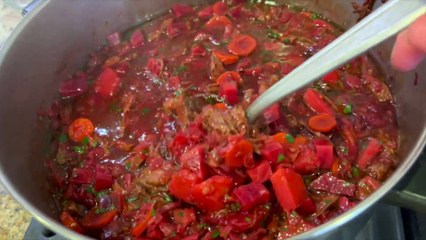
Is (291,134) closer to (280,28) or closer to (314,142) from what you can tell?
(314,142)

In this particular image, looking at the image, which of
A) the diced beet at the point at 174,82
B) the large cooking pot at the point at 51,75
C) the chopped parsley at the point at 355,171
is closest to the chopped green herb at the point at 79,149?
the large cooking pot at the point at 51,75

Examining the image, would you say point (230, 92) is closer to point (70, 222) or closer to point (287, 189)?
point (287, 189)

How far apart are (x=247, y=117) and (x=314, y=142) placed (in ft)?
0.78

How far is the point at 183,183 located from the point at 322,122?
54 cm

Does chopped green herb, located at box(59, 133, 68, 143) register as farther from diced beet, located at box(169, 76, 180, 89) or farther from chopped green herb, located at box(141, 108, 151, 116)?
diced beet, located at box(169, 76, 180, 89)

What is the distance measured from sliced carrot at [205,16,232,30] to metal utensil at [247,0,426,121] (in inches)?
29.6

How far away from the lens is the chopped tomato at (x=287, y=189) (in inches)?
56.9

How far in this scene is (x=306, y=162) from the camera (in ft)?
5.13

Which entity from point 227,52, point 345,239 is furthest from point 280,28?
point 345,239

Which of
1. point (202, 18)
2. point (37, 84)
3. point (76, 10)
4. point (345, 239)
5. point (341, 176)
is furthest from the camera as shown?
point (202, 18)

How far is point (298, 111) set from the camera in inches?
69.9

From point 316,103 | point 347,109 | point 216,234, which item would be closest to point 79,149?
point 216,234

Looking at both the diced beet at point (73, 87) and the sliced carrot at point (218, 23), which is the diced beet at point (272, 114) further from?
the diced beet at point (73, 87)

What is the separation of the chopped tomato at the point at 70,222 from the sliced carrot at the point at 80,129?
0.33m
